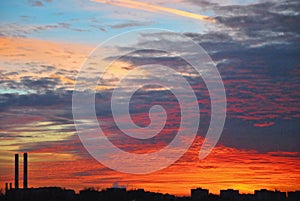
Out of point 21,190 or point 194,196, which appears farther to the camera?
point 21,190

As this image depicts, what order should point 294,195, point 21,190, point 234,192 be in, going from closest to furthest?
point 294,195
point 234,192
point 21,190

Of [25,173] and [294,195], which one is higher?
[25,173]

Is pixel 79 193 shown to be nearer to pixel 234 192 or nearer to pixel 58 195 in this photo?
pixel 58 195

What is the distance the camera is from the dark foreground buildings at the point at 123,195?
7906cm

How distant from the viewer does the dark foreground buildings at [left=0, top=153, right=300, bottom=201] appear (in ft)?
259

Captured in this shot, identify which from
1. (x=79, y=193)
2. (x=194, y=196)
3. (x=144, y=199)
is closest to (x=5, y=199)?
(x=79, y=193)

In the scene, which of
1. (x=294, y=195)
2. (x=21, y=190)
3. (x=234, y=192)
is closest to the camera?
(x=294, y=195)

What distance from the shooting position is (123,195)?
83438 mm

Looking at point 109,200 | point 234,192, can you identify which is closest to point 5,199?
point 109,200

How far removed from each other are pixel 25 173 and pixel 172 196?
90.4ft

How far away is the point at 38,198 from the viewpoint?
83938 mm

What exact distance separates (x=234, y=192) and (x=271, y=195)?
601cm

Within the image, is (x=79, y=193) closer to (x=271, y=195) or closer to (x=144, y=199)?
(x=144, y=199)

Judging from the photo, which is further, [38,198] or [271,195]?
[38,198]
